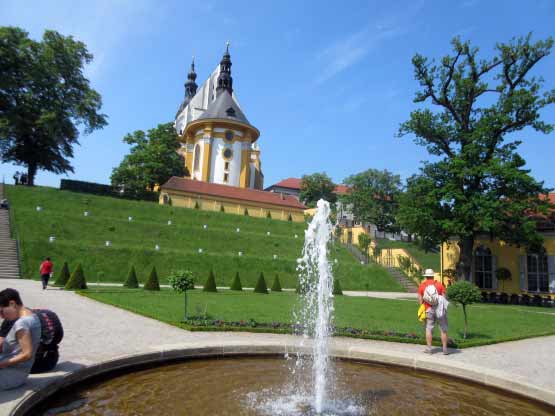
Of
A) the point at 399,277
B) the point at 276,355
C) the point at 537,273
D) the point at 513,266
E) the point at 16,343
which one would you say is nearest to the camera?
the point at 16,343

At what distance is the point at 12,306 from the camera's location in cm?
455

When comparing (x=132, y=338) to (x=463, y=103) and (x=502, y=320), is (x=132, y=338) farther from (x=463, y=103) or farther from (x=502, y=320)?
(x=463, y=103)

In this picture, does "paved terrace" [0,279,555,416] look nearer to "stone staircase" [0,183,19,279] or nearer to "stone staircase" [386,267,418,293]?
"stone staircase" [0,183,19,279]

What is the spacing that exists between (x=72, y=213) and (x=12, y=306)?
103 feet

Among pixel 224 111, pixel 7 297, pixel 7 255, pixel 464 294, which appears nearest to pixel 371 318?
pixel 464 294

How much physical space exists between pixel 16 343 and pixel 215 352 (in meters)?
3.83

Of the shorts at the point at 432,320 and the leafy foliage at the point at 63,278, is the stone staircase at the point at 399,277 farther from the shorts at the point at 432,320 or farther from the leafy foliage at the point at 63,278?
the shorts at the point at 432,320

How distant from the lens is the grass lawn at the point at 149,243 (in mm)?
25234

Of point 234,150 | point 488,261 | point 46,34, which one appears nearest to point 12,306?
point 488,261

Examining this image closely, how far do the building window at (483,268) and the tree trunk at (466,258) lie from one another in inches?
91.8

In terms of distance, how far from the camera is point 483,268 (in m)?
27.4

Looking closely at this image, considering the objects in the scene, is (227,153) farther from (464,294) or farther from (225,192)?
(464,294)

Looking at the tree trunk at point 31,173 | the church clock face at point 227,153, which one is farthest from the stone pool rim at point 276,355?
the church clock face at point 227,153

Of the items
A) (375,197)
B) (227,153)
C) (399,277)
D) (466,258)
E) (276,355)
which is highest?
(227,153)
